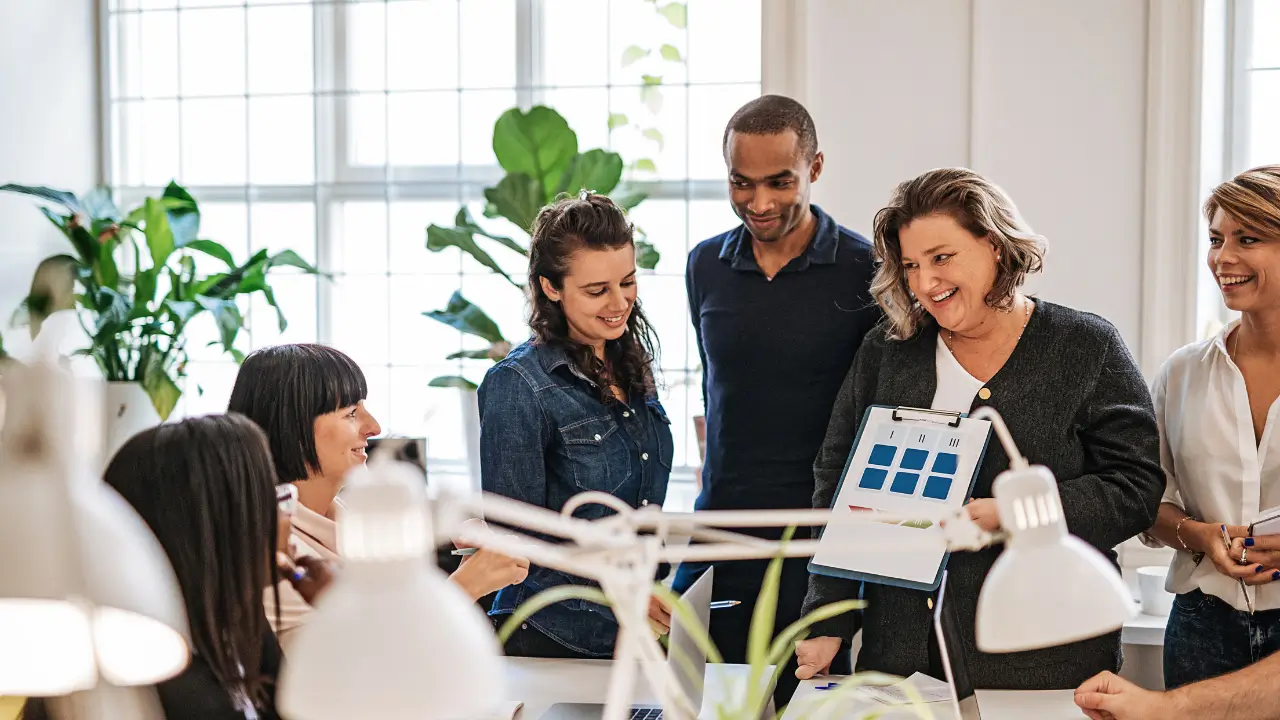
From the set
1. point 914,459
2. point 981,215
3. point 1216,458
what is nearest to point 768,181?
point 981,215

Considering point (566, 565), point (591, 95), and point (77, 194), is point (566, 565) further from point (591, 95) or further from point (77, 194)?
point (77, 194)

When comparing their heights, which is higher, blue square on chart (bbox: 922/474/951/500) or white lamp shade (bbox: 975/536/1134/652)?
white lamp shade (bbox: 975/536/1134/652)

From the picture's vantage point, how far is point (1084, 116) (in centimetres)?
348

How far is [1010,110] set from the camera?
11.6 ft

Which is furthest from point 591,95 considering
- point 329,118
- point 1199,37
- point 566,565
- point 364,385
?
point 566,565

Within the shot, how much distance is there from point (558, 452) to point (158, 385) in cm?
224

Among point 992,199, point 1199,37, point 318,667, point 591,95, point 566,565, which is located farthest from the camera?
point 591,95

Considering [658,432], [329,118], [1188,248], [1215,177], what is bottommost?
[658,432]

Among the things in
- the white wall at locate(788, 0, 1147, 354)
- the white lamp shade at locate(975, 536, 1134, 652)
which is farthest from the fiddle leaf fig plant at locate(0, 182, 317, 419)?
the white lamp shade at locate(975, 536, 1134, 652)

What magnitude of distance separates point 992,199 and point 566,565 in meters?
1.47

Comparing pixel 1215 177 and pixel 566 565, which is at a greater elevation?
pixel 1215 177

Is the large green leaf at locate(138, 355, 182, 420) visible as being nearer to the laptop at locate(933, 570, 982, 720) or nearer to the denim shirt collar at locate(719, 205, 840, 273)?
the denim shirt collar at locate(719, 205, 840, 273)

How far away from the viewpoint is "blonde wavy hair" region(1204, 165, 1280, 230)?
6.69 feet

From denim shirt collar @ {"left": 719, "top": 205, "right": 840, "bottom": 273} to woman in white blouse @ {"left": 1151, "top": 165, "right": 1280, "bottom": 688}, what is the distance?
72cm
